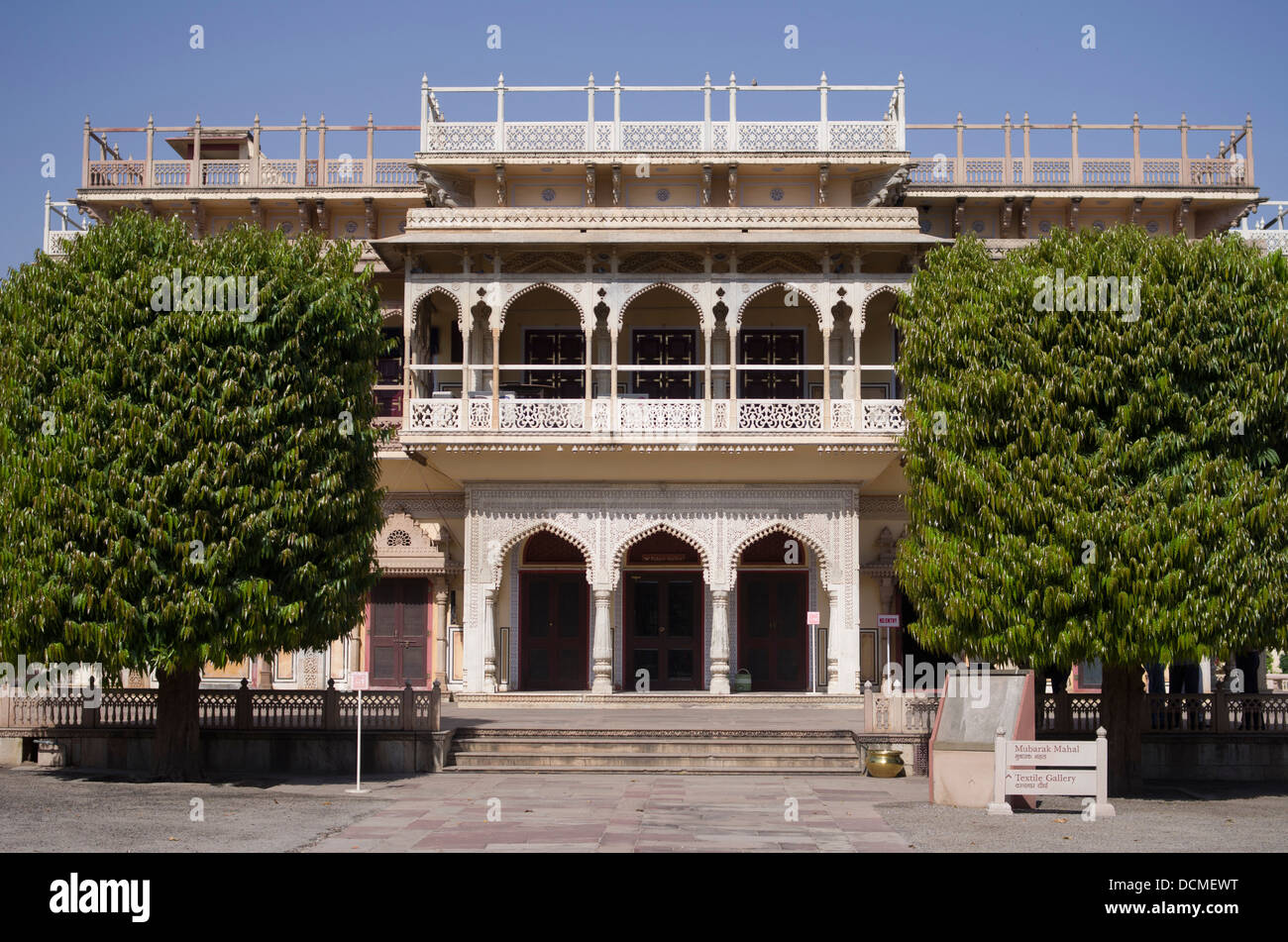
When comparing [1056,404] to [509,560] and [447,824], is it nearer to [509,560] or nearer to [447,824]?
[447,824]

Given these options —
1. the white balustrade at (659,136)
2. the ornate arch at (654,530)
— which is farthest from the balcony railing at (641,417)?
the white balustrade at (659,136)

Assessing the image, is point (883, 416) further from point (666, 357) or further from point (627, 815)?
point (627, 815)

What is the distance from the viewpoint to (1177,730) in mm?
20719

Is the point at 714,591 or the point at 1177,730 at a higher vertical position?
the point at 714,591

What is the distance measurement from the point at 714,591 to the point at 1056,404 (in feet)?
33.4

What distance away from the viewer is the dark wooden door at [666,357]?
28.8 m

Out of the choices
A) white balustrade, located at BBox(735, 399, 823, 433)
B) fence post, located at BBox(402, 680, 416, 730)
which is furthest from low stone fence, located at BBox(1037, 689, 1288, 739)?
fence post, located at BBox(402, 680, 416, 730)

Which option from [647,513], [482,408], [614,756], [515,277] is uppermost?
[515,277]

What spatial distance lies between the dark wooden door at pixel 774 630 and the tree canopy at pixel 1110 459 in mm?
9436

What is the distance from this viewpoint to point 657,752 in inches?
830

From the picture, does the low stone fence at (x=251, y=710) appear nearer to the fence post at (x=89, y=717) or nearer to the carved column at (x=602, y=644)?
the fence post at (x=89, y=717)

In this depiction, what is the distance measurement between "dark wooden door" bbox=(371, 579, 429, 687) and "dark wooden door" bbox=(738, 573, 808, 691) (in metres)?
6.88

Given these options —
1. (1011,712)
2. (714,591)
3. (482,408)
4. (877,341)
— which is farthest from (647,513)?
(1011,712)

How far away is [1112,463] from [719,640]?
10880 mm
